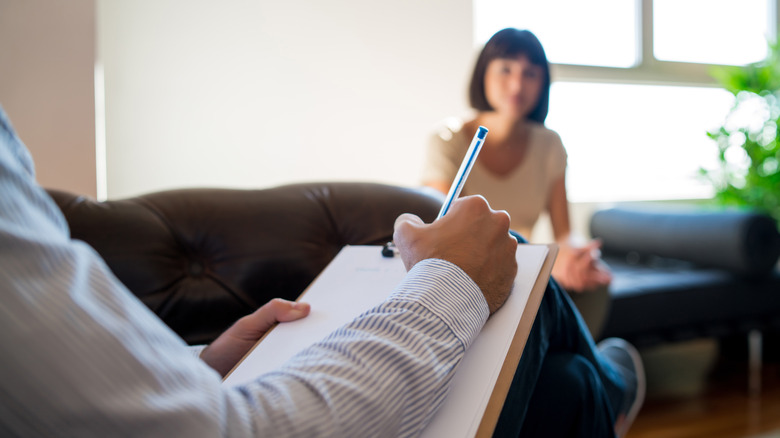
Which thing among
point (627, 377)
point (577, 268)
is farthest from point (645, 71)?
point (627, 377)

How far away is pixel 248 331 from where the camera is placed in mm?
651

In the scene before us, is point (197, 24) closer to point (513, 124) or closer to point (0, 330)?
point (513, 124)

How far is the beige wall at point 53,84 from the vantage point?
3.94 feet

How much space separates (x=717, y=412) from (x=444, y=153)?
4.23 feet

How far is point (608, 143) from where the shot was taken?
2.47 metres

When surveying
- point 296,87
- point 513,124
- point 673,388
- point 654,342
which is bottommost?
point 673,388

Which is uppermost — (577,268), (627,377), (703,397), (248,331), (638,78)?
(638,78)

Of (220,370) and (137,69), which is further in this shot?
(137,69)

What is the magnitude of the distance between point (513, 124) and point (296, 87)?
0.97 meters

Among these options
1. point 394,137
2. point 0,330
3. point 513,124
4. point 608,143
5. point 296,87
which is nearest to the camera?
point 0,330

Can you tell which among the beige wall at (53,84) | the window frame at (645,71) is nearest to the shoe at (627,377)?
the beige wall at (53,84)

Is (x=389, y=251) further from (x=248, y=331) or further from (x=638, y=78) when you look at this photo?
(x=638, y=78)

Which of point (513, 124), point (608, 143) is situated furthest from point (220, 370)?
point (608, 143)

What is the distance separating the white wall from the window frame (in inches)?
24.3
